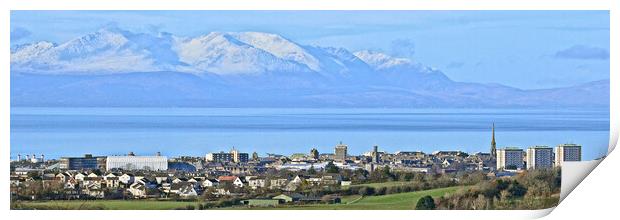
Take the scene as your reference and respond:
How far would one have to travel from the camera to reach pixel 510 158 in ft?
70.1

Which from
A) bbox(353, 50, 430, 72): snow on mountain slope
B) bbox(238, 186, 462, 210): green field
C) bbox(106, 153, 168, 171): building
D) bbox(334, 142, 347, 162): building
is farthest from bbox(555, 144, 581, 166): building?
bbox(106, 153, 168, 171): building

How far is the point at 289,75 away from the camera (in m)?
21.5

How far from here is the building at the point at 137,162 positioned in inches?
837

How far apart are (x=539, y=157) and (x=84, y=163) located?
409cm

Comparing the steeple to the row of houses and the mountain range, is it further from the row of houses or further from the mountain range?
the row of houses

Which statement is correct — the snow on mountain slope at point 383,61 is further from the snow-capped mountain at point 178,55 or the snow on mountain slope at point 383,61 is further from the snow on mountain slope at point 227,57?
the snow on mountain slope at point 227,57

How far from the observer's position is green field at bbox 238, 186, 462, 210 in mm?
21188

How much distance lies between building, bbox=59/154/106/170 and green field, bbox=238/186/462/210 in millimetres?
1646

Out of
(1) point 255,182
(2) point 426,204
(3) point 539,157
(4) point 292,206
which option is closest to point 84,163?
(1) point 255,182
